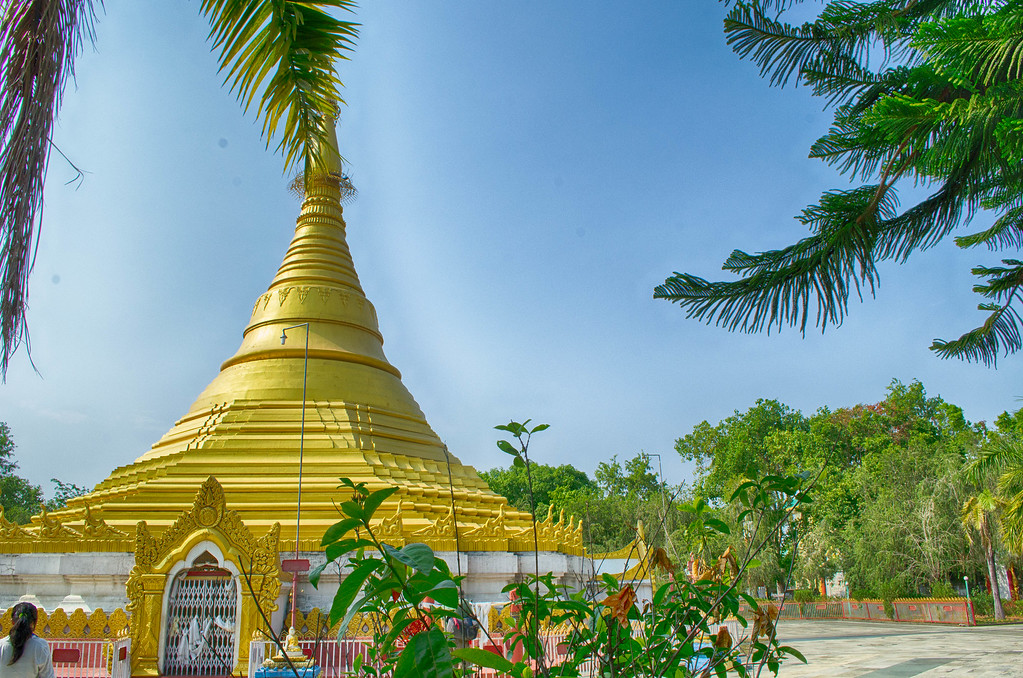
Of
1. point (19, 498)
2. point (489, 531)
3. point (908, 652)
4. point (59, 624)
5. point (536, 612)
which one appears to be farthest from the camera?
point (19, 498)

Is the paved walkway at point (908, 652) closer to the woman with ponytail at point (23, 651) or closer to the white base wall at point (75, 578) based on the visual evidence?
the white base wall at point (75, 578)

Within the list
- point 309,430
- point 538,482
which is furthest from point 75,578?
point 538,482

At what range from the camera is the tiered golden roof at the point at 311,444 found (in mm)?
15672

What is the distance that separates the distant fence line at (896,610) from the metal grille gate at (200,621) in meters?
14.5

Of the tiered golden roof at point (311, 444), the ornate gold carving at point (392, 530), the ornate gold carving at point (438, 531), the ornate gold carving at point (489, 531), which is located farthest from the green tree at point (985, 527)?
the ornate gold carving at point (392, 530)

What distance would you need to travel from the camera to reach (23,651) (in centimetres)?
507

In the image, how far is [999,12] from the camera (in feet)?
11.3

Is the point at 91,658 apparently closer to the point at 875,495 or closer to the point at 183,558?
the point at 183,558

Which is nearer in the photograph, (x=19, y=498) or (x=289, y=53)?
(x=289, y=53)

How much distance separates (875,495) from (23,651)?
3348 cm

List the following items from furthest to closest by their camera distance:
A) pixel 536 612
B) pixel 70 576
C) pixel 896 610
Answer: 1. pixel 896 610
2. pixel 70 576
3. pixel 536 612

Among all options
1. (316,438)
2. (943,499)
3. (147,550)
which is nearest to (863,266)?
(147,550)

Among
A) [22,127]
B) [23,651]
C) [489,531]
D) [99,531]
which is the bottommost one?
[23,651]

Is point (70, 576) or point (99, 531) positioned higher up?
point (99, 531)
